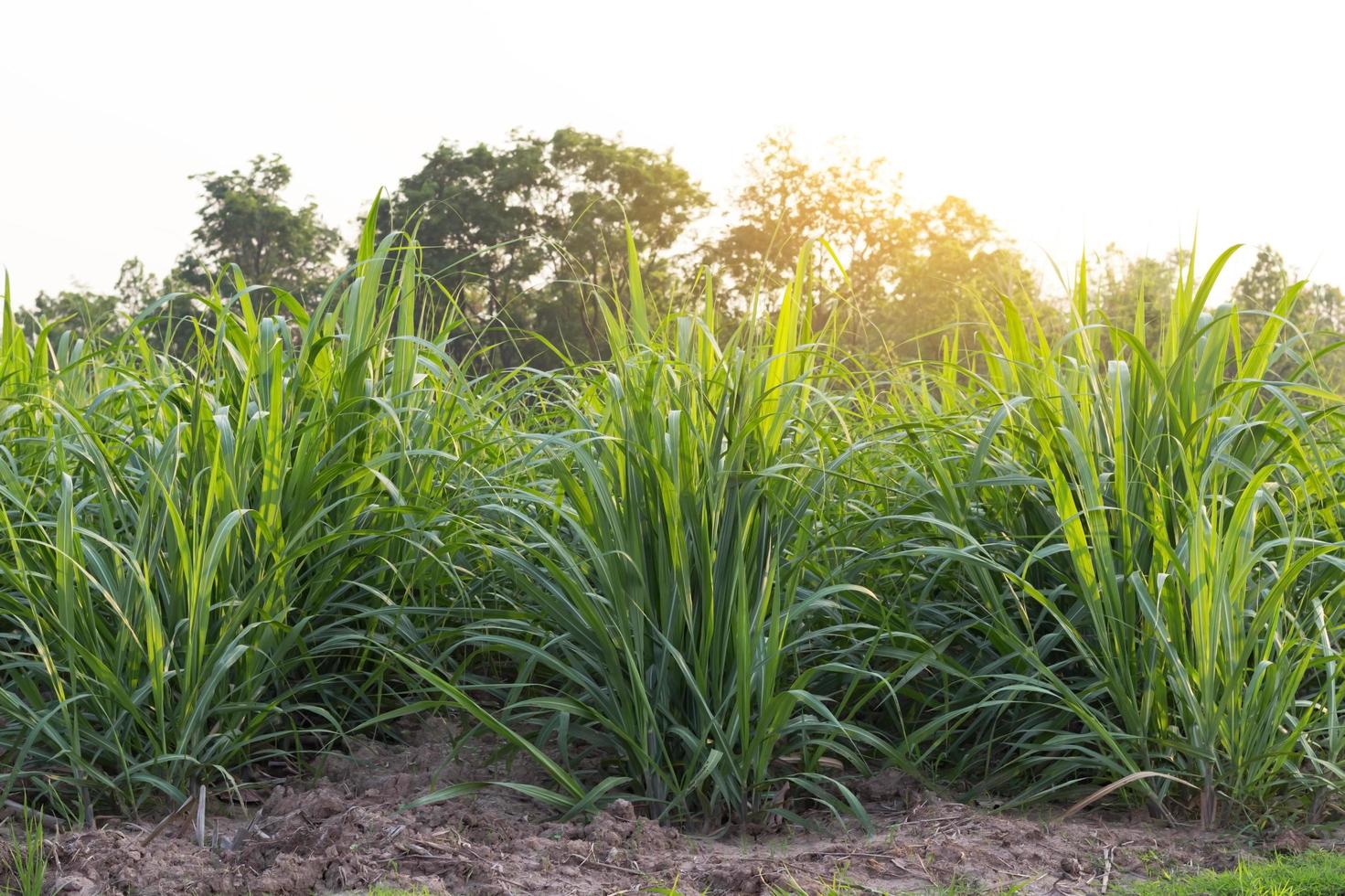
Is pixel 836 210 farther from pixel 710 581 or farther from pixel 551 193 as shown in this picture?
pixel 710 581

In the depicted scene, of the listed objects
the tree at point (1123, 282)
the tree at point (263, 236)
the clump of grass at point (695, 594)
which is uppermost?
the tree at point (263, 236)

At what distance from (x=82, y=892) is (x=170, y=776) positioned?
1.33 feet

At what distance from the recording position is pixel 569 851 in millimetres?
2352

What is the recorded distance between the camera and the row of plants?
2.57m

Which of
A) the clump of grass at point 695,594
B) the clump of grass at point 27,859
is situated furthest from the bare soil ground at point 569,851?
the clump of grass at point 695,594

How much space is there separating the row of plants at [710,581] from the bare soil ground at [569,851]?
116 mm

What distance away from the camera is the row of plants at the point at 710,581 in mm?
2570

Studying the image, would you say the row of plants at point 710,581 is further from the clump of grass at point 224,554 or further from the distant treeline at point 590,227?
the distant treeline at point 590,227

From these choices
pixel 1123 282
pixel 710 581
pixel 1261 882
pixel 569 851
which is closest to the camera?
pixel 1261 882

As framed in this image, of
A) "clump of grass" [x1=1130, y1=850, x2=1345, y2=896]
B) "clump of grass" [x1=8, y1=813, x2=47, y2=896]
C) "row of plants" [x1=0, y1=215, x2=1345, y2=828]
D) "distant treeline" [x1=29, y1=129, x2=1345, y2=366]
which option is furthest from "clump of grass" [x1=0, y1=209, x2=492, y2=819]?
"distant treeline" [x1=29, y1=129, x2=1345, y2=366]

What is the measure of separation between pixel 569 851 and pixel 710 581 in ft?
2.18

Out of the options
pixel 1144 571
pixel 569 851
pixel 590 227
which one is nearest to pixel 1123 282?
pixel 1144 571

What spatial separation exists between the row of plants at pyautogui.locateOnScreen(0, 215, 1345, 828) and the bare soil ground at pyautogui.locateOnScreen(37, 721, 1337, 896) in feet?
0.38

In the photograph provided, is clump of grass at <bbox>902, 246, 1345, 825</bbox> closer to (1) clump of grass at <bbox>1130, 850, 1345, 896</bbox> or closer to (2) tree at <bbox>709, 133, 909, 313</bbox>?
(1) clump of grass at <bbox>1130, 850, 1345, 896</bbox>
